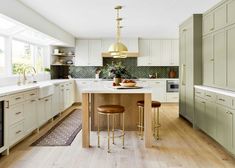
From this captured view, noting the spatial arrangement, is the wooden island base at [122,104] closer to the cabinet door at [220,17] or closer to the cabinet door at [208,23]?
the cabinet door at [208,23]

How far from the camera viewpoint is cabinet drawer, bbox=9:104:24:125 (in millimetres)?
3508

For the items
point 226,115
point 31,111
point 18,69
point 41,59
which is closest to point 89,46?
point 41,59

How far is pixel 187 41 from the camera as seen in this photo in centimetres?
541

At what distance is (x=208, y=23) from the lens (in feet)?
14.9

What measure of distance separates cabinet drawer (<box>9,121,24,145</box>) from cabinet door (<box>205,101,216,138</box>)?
313 cm

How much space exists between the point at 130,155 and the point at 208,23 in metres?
2.90

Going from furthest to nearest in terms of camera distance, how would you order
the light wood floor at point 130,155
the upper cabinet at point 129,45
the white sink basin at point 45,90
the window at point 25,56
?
the upper cabinet at point 129,45
the window at point 25,56
the white sink basin at point 45,90
the light wood floor at point 130,155

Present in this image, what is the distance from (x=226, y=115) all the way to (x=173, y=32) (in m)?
4.52

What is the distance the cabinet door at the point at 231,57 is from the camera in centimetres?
354

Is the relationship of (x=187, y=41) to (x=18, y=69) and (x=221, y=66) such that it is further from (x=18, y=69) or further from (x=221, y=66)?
(x=18, y=69)

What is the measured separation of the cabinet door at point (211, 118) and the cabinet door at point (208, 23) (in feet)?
4.59

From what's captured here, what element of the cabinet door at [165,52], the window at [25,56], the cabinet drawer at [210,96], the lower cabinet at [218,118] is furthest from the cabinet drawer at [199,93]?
the cabinet door at [165,52]

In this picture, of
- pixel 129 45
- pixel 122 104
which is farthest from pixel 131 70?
pixel 122 104

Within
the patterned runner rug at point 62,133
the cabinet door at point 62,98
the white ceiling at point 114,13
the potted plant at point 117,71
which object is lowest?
the patterned runner rug at point 62,133
